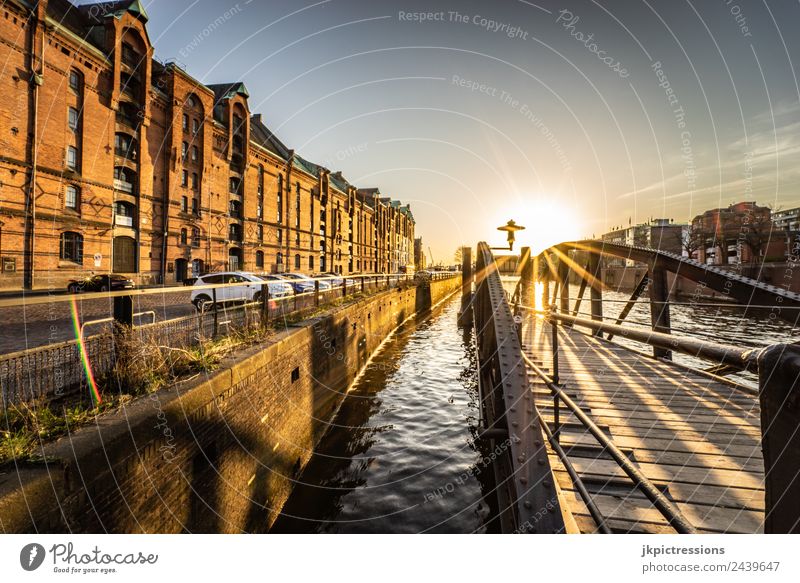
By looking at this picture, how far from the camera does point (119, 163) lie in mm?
23984

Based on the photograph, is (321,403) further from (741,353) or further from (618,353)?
(741,353)

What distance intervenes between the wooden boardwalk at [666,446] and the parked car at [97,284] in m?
23.1

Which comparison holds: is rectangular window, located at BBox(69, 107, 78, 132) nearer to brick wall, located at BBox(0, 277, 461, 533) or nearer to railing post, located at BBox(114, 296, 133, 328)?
brick wall, located at BBox(0, 277, 461, 533)

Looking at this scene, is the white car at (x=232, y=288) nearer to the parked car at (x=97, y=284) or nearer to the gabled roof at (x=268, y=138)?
the parked car at (x=97, y=284)

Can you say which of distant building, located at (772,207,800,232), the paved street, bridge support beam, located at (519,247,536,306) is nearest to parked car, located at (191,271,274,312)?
the paved street

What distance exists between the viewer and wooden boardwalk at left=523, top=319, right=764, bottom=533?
2.62 m

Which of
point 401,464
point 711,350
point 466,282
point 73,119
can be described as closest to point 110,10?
point 73,119

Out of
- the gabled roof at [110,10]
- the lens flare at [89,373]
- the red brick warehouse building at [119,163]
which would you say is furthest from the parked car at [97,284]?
the lens flare at [89,373]

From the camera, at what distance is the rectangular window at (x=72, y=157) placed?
2102 centimetres

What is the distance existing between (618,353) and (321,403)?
7.06m

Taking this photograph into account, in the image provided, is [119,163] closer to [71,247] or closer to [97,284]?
[71,247]

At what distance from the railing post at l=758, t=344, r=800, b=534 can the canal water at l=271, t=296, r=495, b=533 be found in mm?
5505
